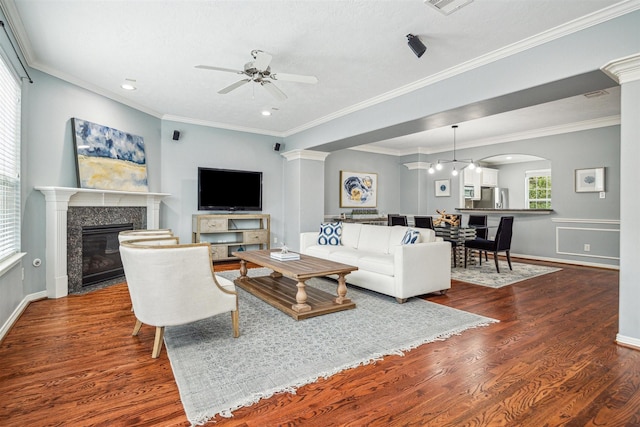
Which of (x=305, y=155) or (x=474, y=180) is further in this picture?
(x=474, y=180)

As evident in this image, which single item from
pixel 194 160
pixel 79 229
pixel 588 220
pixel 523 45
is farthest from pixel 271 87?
pixel 588 220

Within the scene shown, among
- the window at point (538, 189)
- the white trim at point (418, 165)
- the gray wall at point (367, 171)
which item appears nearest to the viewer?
the gray wall at point (367, 171)

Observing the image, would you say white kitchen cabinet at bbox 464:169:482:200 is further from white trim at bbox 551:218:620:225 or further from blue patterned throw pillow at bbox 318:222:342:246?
blue patterned throw pillow at bbox 318:222:342:246

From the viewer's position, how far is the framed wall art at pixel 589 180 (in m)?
5.79

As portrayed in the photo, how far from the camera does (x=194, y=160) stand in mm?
5973

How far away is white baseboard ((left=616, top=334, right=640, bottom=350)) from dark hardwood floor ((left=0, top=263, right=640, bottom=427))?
6cm

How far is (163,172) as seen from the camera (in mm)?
5703

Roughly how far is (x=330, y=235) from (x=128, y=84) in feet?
11.3

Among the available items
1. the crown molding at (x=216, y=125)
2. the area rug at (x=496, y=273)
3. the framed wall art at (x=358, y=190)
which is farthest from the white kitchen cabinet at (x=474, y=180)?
the crown molding at (x=216, y=125)

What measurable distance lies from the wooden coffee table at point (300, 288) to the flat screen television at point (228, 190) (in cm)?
211

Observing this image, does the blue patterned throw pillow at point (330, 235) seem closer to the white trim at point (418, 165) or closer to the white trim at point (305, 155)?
the white trim at point (305, 155)

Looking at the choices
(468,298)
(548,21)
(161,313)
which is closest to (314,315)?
(161,313)

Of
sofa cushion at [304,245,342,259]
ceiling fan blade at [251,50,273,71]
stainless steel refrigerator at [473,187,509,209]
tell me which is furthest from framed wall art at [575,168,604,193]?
ceiling fan blade at [251,50,273,71]

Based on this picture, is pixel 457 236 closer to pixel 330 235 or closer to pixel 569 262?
pixel 330 235
